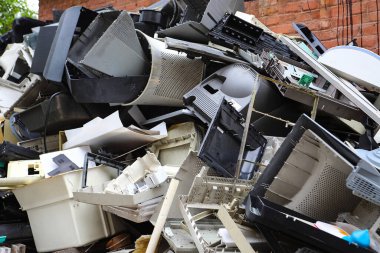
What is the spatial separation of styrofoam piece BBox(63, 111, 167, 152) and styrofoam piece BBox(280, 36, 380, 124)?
0.84 m

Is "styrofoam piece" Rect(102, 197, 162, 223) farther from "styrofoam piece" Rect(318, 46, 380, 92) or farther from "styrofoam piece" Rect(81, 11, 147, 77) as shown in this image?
"styrofoam piece" Rect(318, 46, 380, 92)

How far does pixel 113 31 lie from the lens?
2.55 meters

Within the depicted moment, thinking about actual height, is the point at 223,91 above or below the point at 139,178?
above

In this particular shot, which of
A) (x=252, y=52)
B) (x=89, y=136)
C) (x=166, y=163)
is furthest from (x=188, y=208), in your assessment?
(x=252, y=52)

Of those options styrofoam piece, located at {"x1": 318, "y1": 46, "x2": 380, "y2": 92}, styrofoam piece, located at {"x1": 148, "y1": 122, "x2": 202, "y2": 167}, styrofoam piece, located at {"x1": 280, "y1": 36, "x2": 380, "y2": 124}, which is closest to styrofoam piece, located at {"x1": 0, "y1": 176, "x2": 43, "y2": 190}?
styrofoam piece, located at {"x1": 148, "y1": 122, "x2": 202, "y2": 167}

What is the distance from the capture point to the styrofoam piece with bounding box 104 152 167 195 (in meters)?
2.12

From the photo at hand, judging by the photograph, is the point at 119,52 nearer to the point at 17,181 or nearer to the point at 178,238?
the point at 17,181

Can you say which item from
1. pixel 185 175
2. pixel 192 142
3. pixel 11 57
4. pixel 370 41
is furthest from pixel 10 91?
pixel 370 41

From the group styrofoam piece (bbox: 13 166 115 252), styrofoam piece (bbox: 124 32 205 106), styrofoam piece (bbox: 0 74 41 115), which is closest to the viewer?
styrofoam piece (bbox: 13 166 115 252)

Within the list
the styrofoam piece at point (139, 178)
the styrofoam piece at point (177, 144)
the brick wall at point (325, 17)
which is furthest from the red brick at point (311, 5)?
the styrofoam piece at point (139, 178)

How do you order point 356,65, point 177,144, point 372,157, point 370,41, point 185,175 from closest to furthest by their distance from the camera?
point 372,157
point 185,175
point 356,65
point 177,144
point 370,41

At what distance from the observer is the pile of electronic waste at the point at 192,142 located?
163 centimetres

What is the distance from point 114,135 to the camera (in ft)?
8.29

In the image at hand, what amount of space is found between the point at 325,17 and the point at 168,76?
1635mm
